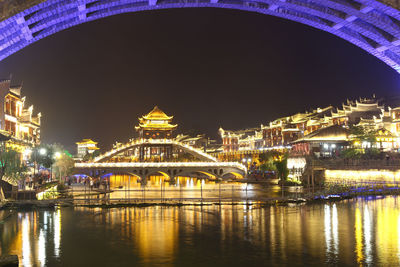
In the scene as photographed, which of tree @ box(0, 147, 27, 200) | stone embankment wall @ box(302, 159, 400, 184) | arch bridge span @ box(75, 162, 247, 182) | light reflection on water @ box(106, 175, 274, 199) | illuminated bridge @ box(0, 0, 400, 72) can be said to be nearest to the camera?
illuminated bridge @ box(0, 0, 400, 72)

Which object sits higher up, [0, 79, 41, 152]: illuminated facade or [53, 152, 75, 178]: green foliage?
[0, 79, 41, 152]: illuminated facade

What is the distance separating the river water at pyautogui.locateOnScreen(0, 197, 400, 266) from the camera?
1686cm

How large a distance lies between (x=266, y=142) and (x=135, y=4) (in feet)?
391

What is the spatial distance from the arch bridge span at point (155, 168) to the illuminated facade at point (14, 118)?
41.0 ft

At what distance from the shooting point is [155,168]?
90.1m

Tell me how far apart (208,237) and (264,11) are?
11.5 metres

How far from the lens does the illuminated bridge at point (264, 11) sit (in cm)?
1450

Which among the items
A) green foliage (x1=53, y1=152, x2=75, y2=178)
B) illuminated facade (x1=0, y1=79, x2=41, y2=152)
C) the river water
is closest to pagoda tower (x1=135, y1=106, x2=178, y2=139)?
illuminated facade (x1=0, y1=79, x2=41, y2=152)

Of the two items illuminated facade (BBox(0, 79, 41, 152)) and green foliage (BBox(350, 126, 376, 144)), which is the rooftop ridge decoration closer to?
illuminated facade (BBox(0, 79, 41, 152))

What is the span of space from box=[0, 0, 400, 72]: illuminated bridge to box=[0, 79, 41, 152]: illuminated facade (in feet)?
144

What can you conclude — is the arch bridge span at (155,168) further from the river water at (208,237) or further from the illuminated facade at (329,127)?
the river water at (208,237)

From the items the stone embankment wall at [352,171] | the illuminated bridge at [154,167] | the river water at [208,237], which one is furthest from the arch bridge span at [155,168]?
the river water at [208,237]

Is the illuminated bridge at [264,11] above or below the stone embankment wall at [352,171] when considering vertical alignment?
above

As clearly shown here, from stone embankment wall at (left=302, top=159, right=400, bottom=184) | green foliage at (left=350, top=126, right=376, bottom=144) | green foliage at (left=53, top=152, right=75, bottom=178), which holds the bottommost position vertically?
stone embankment wall at (left=302, top=159, right=400, bottom=184)
